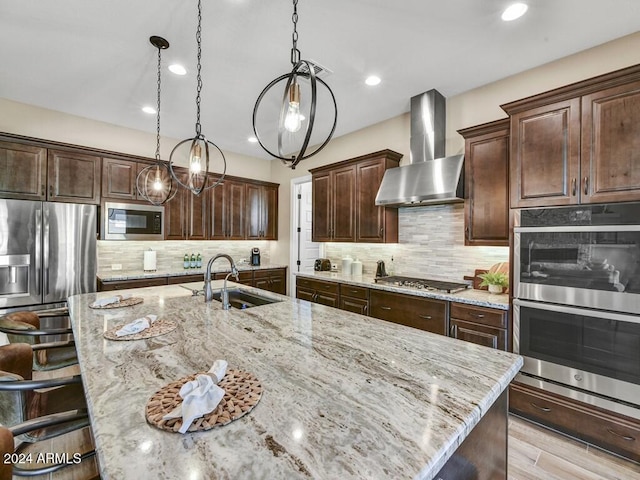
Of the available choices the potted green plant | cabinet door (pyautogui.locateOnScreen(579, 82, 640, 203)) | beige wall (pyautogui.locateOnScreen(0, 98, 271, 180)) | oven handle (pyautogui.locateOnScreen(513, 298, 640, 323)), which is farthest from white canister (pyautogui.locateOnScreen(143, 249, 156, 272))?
cabinet door (pyautogui.locateOnScreen(579, 82, 640, 203))

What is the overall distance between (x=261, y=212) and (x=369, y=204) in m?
2.35

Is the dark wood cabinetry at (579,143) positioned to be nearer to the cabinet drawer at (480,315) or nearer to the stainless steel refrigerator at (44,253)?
the cabinet drawer at (480,315)

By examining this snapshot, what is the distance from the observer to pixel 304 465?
68cm

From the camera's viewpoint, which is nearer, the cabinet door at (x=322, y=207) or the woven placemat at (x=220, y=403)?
the woven placemat at (x=220, y=403)


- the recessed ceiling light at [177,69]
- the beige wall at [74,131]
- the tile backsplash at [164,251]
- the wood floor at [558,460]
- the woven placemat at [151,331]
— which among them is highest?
the recessed ceiling light at [177,69]

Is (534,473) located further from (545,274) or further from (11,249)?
(11,249)

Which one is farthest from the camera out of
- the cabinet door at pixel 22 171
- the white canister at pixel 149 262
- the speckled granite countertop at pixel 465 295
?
the white canister at pixel 149 262

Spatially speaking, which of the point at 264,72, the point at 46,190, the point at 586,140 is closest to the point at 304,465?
the point at 586,140

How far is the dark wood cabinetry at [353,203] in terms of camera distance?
3.68 m

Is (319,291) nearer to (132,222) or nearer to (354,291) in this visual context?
(354,291)

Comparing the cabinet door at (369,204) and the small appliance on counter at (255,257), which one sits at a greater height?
the cabinet door at (369,204)

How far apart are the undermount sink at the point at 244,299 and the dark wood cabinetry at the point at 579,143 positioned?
86.2 inches

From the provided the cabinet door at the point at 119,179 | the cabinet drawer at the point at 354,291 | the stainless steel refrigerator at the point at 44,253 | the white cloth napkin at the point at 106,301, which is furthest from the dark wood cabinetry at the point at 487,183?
the stainless steel refrigerator at the point at 44,253

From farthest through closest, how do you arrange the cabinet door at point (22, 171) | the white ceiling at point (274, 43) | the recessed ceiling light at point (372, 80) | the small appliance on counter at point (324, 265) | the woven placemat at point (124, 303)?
1. the small appliance on counter at point (324, 265)
2. the cabinet door at point (22, 171)
3. the recessed ceiling light at point (372, 80)
4. the woven placemat at point (124, 303)
5. the white ceiling at point (274, 43)
